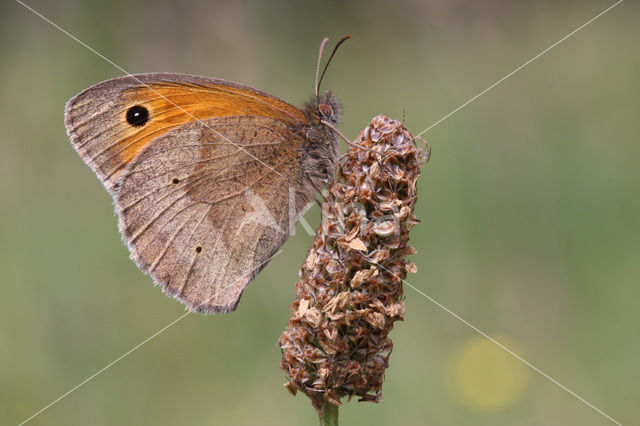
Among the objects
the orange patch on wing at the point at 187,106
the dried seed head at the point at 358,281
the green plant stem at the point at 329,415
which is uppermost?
the orange patch on wing at the point at 187,106

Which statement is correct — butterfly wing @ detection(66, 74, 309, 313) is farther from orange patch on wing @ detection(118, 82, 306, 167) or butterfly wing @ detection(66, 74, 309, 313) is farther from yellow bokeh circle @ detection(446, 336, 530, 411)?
yellow bokeh circle @ detection(446, 336, 530, 411)

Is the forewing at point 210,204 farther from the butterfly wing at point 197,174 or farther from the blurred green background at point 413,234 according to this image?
the blurred green background at point 413,234

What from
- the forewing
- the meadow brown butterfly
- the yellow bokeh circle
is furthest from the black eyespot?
the yellow bokeh circle

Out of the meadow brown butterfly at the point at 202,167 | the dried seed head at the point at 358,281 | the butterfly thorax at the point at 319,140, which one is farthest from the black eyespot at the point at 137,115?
the dried seed head at the point at 358,281

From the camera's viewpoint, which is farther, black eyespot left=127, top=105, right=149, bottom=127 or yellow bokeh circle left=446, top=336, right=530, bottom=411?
yellow bokeh circle left=446, top=336, right=530, bottom=411

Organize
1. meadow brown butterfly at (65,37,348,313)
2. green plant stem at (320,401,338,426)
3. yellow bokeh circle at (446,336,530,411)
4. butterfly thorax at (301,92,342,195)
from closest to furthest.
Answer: green plant stem at (320,401,338,426)
butterfly thorax at (301,92,342,195)
meadow brown butterfly at (65,37,348,313)
yellow bokeh circle at (446,336,530,411)

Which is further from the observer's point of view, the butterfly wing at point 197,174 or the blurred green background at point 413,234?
the blurred green background at point 413,234

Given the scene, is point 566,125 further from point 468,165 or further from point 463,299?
point 463,299
